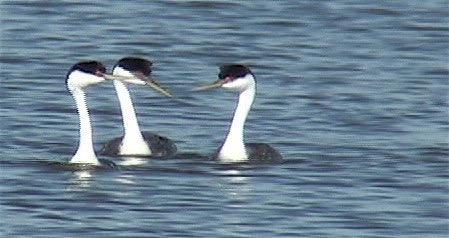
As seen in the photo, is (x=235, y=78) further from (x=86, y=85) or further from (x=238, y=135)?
(x=86, y=85)

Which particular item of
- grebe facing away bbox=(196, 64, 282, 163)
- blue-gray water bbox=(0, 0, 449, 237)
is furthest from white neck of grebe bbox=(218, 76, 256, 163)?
blue-gray water bbox=(0, 0, 449, 237)

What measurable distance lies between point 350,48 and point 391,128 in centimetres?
434

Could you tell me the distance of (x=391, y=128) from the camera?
811 inches

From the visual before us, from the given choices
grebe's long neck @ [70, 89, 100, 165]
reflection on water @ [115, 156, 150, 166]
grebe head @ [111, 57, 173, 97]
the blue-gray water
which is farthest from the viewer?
grebe head @ [111, 57, 173, 97]

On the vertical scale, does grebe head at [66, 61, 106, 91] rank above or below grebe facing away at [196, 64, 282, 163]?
above

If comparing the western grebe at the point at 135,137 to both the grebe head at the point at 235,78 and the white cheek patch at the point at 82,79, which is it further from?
the white cheek patch at the point at 82,79

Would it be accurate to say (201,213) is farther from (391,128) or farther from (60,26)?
(60,26)

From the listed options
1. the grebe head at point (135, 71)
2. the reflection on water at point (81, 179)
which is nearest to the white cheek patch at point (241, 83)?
the grebe head at point (135, 71)

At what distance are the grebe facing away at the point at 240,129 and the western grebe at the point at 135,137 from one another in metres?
0.46

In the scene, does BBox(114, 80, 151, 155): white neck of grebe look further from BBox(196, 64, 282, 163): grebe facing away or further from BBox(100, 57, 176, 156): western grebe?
BBox(196, 64, 282, 163): grebe facing away

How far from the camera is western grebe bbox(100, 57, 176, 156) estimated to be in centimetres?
1914

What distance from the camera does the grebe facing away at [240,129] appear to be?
19.0m

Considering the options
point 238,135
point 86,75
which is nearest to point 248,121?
point 238,135

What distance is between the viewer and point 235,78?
63.1ft
